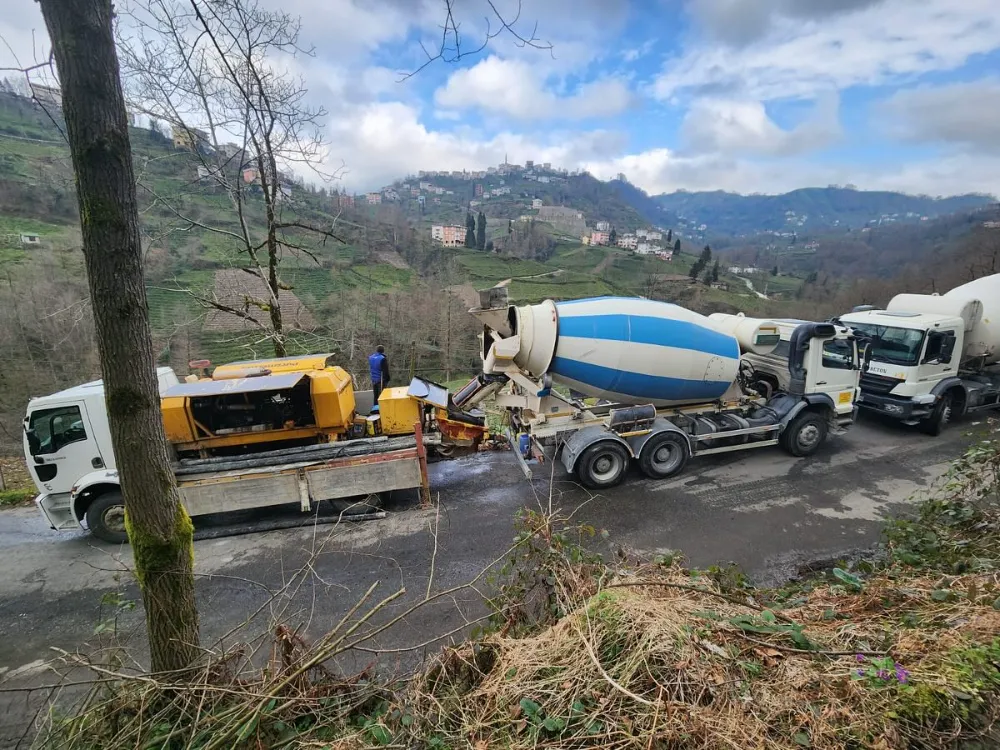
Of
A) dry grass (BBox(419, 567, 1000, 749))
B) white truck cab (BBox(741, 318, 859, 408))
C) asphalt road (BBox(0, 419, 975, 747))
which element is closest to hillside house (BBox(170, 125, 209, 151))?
asphalt road (BBox(0, 419, 975, 747))

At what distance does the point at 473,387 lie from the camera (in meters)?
8.03

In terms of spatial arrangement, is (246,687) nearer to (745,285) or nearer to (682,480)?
(682,480)

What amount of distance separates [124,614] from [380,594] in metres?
2.89

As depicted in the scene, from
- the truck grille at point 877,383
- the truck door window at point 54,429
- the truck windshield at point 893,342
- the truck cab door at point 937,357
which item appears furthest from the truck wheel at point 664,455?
the truck door window at point 54,429

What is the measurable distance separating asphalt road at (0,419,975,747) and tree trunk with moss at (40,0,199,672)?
4.39 feet

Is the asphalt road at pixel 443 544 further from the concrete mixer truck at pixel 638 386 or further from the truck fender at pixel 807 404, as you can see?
the truck fender at pixel 807 404

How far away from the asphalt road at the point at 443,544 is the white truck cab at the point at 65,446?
799mm

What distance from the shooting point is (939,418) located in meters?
9.07

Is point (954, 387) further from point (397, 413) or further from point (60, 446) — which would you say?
point (60, 446)

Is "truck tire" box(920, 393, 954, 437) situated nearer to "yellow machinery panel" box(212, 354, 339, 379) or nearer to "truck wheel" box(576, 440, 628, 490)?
"truck wheel" box(576, 440, 628, 490)

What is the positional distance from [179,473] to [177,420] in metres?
0.87

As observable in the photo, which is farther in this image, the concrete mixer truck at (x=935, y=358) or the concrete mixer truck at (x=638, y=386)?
the concrete mixer truck at (x=935, y=358)

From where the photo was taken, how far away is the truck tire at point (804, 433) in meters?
8.06

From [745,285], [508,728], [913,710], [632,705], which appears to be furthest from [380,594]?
[745,285]
